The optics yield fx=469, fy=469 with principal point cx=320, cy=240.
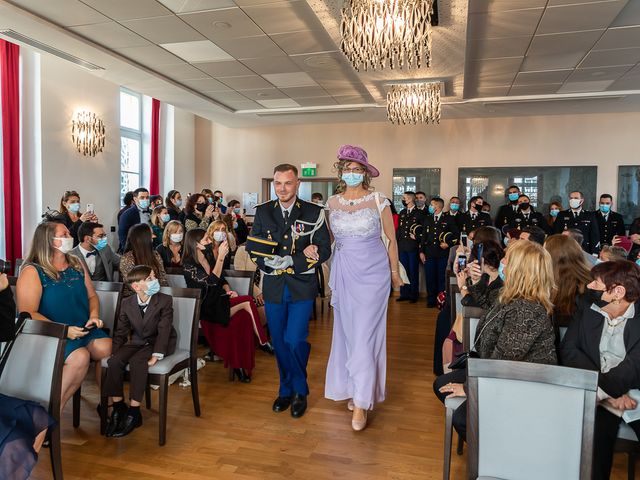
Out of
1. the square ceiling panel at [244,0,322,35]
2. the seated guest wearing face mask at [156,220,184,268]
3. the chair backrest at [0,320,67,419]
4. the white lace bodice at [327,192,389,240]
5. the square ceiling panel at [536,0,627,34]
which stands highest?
the square ceiling panel at [536,0,627,34]

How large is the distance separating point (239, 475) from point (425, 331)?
11.3 feet

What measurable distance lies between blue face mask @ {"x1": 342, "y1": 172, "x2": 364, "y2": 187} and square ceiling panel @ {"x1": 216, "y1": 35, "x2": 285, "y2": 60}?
2743mm

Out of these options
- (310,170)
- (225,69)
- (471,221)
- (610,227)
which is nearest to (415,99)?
(471,221)

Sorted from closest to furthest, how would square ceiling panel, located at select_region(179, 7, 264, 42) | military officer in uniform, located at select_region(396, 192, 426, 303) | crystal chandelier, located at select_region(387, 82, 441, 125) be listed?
square ceiling panel, located at select_region(179, 7, 264, 42) < crystal chandelier, located at select_region(387, 82, 441, 125) < military officer in uniform, located at select_region(396, 192, 426, 303)

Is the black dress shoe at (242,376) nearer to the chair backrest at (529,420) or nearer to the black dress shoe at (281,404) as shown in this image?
the black dress shoe at (281,404)

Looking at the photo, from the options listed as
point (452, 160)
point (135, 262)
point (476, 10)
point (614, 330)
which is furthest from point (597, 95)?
point (135, 262)

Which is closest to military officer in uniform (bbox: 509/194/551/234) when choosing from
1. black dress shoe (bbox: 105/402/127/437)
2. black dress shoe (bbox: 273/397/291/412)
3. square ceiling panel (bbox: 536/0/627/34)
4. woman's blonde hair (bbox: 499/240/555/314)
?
square ceiling panel (bbox: 536/0/627/34)

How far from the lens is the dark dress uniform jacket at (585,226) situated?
727 cm

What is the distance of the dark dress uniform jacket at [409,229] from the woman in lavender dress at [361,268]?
4.67m

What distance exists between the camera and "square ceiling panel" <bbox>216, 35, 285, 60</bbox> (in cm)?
505

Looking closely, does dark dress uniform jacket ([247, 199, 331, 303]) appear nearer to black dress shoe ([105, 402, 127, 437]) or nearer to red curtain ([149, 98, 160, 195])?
black dress shoe ([105, 402, 127, 437])

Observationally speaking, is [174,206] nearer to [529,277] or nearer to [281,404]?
[281,404]

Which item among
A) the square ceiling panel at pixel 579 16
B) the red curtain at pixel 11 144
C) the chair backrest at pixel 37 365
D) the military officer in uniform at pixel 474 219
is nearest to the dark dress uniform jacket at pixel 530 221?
the military officer in uniform at pixel 474 219

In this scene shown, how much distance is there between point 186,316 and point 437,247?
5.01 m
